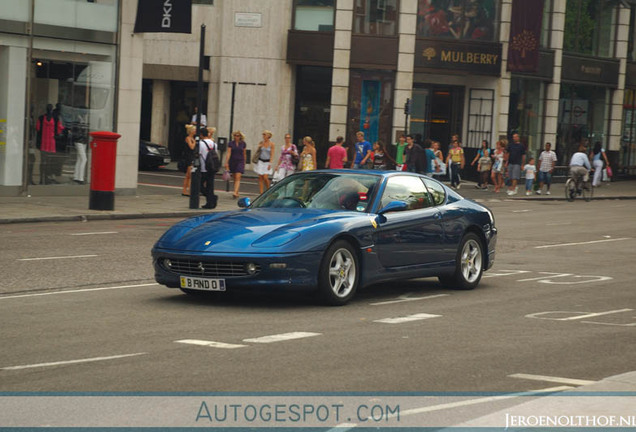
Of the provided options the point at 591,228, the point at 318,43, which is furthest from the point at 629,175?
the point at 591,228

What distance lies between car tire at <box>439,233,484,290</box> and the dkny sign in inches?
590

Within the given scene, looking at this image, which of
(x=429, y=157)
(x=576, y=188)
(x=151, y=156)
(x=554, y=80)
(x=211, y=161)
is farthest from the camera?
(x=554, y=80)

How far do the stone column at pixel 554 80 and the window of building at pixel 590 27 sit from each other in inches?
47.6

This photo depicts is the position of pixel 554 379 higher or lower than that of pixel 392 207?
lower

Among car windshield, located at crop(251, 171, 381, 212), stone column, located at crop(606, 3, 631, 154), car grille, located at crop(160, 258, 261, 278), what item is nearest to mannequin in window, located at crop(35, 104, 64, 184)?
car windshield, located at crop(251, 171, 381, 212)

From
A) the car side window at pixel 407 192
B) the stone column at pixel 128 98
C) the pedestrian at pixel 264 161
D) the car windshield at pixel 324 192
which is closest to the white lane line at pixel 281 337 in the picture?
the car windshield at pixel 324 192

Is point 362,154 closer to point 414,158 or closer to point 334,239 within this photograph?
point 414,158

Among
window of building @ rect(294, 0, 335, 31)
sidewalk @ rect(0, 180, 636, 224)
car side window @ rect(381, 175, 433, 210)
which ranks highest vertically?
window of building @ rect(294, 0, 335, 31)

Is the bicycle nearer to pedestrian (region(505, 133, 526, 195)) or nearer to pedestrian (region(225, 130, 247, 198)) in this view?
pedestrian (region(505, 133, 526, 195))

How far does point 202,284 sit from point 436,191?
3481 mm

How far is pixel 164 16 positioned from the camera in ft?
90.8

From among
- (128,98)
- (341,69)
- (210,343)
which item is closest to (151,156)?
(341,69)

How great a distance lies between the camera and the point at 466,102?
150 feet

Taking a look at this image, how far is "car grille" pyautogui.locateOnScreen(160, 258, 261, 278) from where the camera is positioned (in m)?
11.1
